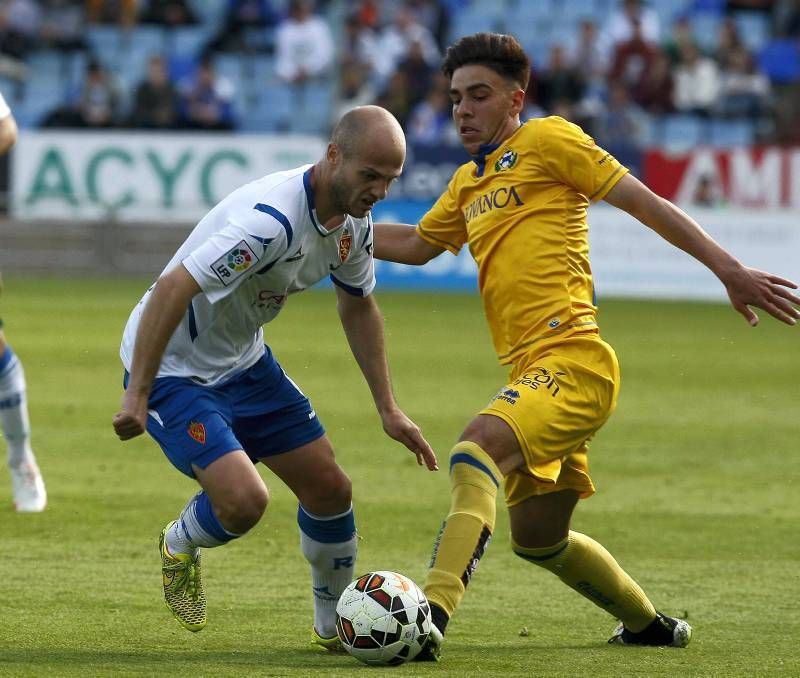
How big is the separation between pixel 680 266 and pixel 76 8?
445 inches

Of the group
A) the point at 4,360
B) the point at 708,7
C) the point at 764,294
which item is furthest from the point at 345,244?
the point at 708,7

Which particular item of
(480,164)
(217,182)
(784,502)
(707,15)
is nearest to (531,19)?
(707,15)

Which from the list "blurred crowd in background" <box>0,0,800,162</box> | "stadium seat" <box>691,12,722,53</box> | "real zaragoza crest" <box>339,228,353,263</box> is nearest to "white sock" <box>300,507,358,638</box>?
"real zaragoza crest" <box>339,228,353,263</box>

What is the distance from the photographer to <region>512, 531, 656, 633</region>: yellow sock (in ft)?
18.8

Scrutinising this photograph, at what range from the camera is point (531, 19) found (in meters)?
27.2

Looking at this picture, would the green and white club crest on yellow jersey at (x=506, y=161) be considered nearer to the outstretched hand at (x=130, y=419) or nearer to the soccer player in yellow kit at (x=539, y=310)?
the soccer player in yellow kit at (x=539, y=310)

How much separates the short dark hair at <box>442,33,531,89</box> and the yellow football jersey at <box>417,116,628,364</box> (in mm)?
203

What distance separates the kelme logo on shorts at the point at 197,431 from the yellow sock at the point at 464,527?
845 mm

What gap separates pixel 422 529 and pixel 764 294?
337 cm

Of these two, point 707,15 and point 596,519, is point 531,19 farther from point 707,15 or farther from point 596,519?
point 596,519

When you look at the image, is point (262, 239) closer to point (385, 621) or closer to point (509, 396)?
point (509, 396)

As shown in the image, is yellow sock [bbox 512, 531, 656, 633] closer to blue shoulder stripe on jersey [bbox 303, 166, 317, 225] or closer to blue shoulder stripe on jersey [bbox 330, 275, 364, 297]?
blue shoulder stripe on jersey [bbox 330, 275, 364, 297]

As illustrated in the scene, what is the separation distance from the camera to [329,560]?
5.77 metres

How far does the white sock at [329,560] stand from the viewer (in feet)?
18.8
